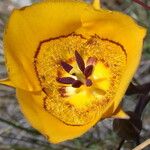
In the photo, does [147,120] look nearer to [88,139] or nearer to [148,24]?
[88,139]

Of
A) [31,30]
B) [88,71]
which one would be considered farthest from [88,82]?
[31,30]

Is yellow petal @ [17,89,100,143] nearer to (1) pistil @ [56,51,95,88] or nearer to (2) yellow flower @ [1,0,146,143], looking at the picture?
(2) yellow flower @ [1,0,146,143]

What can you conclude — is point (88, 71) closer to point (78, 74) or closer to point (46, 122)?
point (78, 74)

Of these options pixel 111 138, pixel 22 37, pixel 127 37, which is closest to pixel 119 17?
pixel 127 37

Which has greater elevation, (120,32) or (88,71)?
(120,32)

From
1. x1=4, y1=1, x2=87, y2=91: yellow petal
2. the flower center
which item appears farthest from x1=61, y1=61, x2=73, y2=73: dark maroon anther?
x1=4, y1=1, x2=87, y2=91: yellow petal

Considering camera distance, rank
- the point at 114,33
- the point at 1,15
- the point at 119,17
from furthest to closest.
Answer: the point at 1,15
the point at 114,33
the point at 119,17
